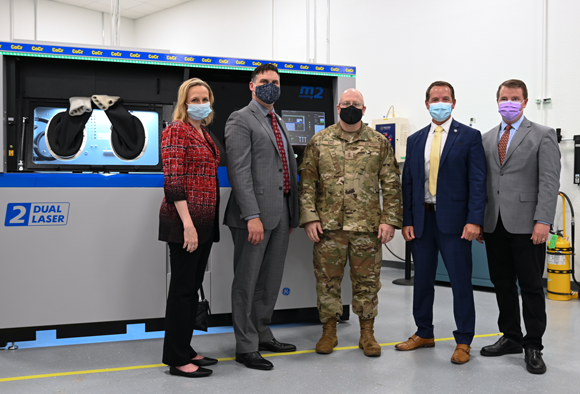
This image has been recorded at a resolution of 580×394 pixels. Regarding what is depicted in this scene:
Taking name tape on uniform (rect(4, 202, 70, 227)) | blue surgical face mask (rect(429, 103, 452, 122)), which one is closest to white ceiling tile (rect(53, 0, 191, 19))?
name tape on uniform (rect(4, 202, 70, 227))

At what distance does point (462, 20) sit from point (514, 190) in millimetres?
3626

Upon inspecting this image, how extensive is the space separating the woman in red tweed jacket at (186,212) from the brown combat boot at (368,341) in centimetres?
96

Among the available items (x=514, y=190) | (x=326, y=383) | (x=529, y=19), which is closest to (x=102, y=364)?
(x=326, y=383)

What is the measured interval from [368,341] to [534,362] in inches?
36.0

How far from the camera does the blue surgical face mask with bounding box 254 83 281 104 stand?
2.71 m

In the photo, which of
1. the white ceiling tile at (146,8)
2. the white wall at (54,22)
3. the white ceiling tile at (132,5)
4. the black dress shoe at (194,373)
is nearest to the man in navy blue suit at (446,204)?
the black dress shoe at (194,373)

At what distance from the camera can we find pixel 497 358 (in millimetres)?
2789

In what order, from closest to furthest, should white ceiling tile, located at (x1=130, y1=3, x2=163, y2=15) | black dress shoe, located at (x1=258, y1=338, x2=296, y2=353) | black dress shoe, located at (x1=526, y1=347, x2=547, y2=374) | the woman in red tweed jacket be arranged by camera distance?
the woman in red tweed jacket → black dress shoe, located at (x1=526, y1=347, x2=547, y2=374) → black dress shoe, located at (x1=258, y1=338, x2=296, y2=353) → white ceiling tile, located at (x1=130, y1=3, x2=163, y2=15)

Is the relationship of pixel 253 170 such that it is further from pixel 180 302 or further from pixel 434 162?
pixel 434 162

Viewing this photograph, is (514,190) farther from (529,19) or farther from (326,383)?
(529,19)

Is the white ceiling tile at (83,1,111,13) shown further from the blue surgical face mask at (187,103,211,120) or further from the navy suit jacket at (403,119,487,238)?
the navy suit jacket at (403,119,487,238)

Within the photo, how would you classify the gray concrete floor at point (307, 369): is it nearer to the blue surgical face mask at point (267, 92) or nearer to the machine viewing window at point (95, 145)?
the machine viewing window at point (95, 145)

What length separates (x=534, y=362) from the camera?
2600 millimetres

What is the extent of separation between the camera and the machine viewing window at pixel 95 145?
3.27 metres
